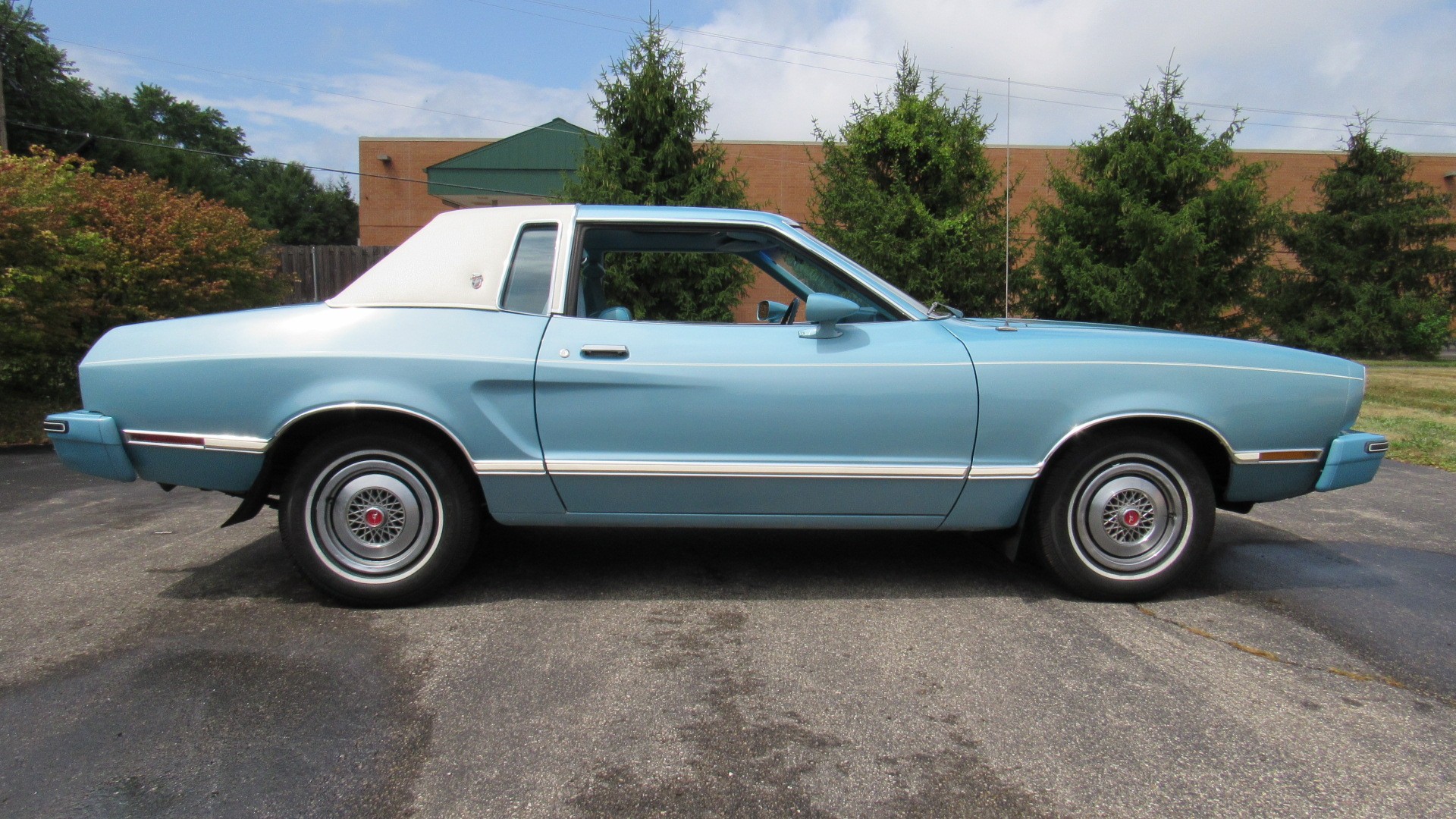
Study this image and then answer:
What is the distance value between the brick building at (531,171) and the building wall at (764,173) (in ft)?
0.10

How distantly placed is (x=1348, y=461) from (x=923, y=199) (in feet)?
37.6

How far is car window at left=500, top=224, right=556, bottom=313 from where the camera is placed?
3.66 metres

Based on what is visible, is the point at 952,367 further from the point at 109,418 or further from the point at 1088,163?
the point at 1088,163

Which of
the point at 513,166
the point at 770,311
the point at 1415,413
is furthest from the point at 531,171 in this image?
the point at 770,311

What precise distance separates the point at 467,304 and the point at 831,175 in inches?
487

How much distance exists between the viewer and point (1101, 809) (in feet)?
7.11

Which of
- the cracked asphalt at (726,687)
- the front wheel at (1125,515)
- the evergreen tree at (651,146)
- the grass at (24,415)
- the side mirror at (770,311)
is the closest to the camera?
the cracked asphalt at (726,687)

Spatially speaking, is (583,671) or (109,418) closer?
(583,671)

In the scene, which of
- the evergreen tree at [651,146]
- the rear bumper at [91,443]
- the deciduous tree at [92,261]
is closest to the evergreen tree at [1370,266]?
the evergreen tree at [651,146]

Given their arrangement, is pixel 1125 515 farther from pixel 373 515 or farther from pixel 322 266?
pixel 322 266

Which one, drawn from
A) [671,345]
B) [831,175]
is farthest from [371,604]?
[831,175]

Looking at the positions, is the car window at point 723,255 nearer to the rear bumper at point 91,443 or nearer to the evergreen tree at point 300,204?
the rear bumper at point 91,443

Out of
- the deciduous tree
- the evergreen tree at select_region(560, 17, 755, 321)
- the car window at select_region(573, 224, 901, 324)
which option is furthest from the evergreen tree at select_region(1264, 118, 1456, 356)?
the deciduous tree

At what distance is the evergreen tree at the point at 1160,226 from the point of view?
14.2 meters
